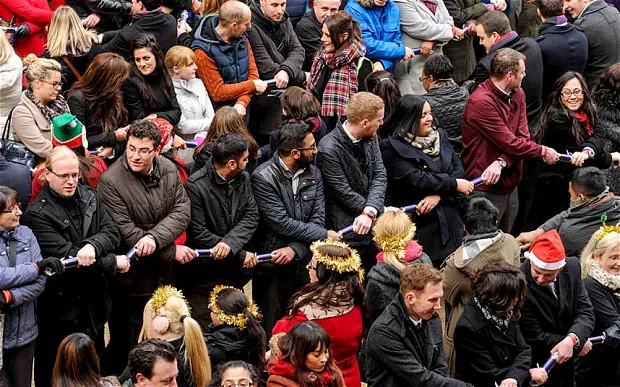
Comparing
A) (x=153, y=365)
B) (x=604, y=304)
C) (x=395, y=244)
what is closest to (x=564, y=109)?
(x=604, y=304)

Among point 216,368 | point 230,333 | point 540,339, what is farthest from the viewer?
point 540,339

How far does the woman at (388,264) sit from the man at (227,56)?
2624 millimetres

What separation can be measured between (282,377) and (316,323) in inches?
19.7

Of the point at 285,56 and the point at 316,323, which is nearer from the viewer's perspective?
the point at 316,323

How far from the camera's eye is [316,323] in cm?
819

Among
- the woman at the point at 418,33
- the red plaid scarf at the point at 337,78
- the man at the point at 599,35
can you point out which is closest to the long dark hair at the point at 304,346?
the red plaid scarf at the point at 337,78

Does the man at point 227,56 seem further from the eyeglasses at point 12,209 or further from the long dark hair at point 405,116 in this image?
the eyeglasses at point 12,209

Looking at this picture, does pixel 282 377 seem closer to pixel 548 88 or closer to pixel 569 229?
pixel 569 229

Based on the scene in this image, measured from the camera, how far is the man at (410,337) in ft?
26.5

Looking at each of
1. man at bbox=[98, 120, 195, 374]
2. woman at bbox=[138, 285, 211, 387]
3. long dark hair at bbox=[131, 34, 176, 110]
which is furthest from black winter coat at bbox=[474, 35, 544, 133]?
woman at bbox=[138, 285, 211, 387]

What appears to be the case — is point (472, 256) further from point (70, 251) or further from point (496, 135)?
point (70, 251)

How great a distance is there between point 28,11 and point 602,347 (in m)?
5.87

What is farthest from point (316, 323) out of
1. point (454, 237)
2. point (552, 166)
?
point (552, 166)

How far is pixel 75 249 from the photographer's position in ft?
29.2
